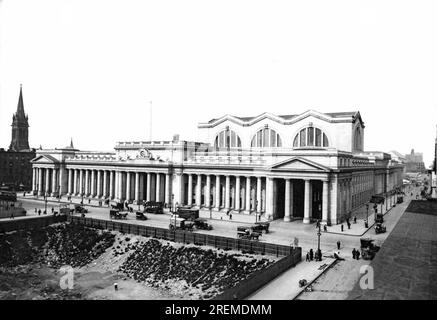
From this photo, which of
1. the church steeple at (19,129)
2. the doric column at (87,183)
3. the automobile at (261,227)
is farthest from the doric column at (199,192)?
the church steeple at (19,129)

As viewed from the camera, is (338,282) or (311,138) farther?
(311,138)

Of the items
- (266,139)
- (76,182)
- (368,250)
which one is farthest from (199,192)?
(368,250)

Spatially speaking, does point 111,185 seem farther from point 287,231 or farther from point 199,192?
point 287,231

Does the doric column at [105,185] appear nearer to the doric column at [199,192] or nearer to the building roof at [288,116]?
the doric column at [199,192]

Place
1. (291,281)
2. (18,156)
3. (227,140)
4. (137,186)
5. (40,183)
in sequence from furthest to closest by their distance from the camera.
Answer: (18,156)
(40,183)
(227,140)
(137,186)
(291,281)

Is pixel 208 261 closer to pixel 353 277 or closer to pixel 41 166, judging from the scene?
pixel 353 277

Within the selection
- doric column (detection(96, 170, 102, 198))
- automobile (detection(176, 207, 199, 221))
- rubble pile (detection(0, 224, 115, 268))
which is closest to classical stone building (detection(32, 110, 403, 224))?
doric column (detection(96, 170, 102, 198))
